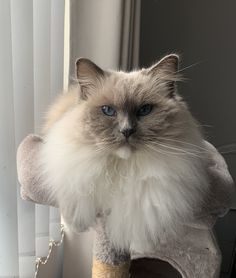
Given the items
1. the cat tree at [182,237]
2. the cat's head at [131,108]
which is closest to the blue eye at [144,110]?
the cat's head at [131,108]

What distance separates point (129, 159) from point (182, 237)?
396 mm

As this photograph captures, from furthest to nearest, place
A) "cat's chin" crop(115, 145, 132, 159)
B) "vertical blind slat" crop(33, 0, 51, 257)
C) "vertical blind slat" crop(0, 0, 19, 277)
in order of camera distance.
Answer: "vertical blind slat" crop(33, 0, 51, 257) → "vertical blind slat" crop(0, 0, 19, 277) → "cat's chin" crop(115, 145, 132, 159)

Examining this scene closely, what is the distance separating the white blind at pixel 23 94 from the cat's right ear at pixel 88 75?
0.70 feet

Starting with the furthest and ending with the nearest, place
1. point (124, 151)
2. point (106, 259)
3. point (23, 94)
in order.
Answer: point (23, 94) → point (106, 259) → point (124, 151)

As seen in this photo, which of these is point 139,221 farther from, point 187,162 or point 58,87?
point 58,87

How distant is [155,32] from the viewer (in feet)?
6.79

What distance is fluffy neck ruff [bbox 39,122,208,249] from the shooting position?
91 cm

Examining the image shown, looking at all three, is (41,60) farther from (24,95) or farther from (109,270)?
(109,270)

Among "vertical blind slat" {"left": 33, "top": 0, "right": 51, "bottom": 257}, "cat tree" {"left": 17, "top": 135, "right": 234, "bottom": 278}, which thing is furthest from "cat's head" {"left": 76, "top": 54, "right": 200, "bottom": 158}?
"vertical blind slat" {"left": 33, "top": 0, "right": 51, "bottom": 257}

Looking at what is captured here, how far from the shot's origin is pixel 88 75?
3.11 feet

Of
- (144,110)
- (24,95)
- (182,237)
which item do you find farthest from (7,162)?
(182,237)

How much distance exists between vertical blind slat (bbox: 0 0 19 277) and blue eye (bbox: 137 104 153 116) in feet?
1.18

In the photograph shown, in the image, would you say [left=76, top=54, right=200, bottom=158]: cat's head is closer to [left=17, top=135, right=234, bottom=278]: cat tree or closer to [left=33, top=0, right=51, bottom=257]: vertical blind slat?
[left=17, top=135, right=234, bottom=278]: cat tree

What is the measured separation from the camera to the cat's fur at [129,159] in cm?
90
